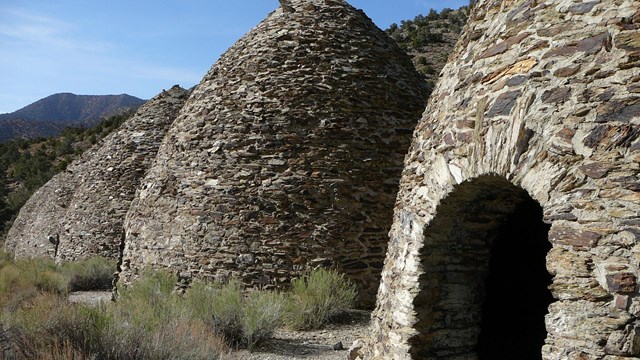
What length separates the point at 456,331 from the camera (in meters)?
4.26

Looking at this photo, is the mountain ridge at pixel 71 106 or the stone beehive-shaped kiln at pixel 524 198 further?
the mountain ridge at pixel 71 106

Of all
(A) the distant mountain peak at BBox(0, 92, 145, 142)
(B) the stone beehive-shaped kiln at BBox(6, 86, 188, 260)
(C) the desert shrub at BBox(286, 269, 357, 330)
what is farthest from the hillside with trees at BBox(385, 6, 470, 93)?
(A) the distant mountain peak at BBox(0, 92, 145, 142)

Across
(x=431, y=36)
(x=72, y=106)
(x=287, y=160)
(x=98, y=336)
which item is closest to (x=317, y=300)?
(x=287, y=160)

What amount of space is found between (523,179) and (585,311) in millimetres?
758

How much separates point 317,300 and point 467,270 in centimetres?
346

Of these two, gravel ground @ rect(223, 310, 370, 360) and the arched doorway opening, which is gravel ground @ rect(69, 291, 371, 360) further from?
the arched doorway opening

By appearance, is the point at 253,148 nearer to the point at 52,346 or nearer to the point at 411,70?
the point at 411,70

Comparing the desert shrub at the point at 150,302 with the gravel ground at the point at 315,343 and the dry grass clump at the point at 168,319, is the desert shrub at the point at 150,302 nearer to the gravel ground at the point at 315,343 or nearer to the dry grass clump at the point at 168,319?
the dry grass clump at the point at 168,319

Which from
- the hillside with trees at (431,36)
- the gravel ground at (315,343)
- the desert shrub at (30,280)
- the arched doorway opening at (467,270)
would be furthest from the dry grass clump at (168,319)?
the hillside with trees at (431,36)

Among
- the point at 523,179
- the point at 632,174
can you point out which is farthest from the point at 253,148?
the point at 632,174

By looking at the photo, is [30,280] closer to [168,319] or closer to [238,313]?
[168,319]

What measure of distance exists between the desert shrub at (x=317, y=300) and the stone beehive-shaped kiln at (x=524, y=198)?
2.69m

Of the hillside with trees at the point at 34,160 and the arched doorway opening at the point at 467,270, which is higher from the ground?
the hillside with trees at the point at 34,160

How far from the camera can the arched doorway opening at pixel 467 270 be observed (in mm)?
4051
